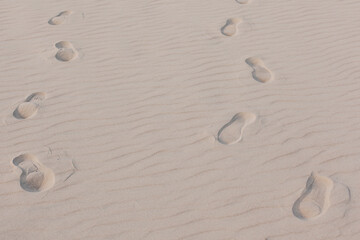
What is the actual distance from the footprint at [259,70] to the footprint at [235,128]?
1.96 feet

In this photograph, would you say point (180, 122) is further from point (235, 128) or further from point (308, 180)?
point (308, 180)

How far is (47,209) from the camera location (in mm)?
3139

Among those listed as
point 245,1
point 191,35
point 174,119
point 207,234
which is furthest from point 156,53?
point 207,234

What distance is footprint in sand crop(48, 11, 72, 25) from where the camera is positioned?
5512 mm

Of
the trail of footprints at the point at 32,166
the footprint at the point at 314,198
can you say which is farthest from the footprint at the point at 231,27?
the footprint at the point at 314,198

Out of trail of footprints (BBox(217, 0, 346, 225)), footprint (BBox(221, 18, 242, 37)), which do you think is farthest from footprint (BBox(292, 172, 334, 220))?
footprint (BBox(221, 18, 242, 37))

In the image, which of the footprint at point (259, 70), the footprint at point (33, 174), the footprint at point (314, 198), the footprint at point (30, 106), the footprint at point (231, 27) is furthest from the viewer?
the footprint at point (231, 27)

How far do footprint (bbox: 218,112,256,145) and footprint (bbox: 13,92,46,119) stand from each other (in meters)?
1.75

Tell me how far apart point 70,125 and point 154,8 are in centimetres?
256

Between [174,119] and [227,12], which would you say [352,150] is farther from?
[227,12]

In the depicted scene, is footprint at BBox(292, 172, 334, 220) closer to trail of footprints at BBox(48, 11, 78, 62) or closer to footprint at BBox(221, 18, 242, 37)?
footprint at BBox(221, 18, 242, 37)

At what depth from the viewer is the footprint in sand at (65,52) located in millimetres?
4797

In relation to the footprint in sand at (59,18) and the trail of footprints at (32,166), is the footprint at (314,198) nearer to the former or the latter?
the trail of footprints at (32,166)

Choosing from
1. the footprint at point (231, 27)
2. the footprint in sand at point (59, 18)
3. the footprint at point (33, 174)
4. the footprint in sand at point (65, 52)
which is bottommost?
the footprint at point (33, 174)
